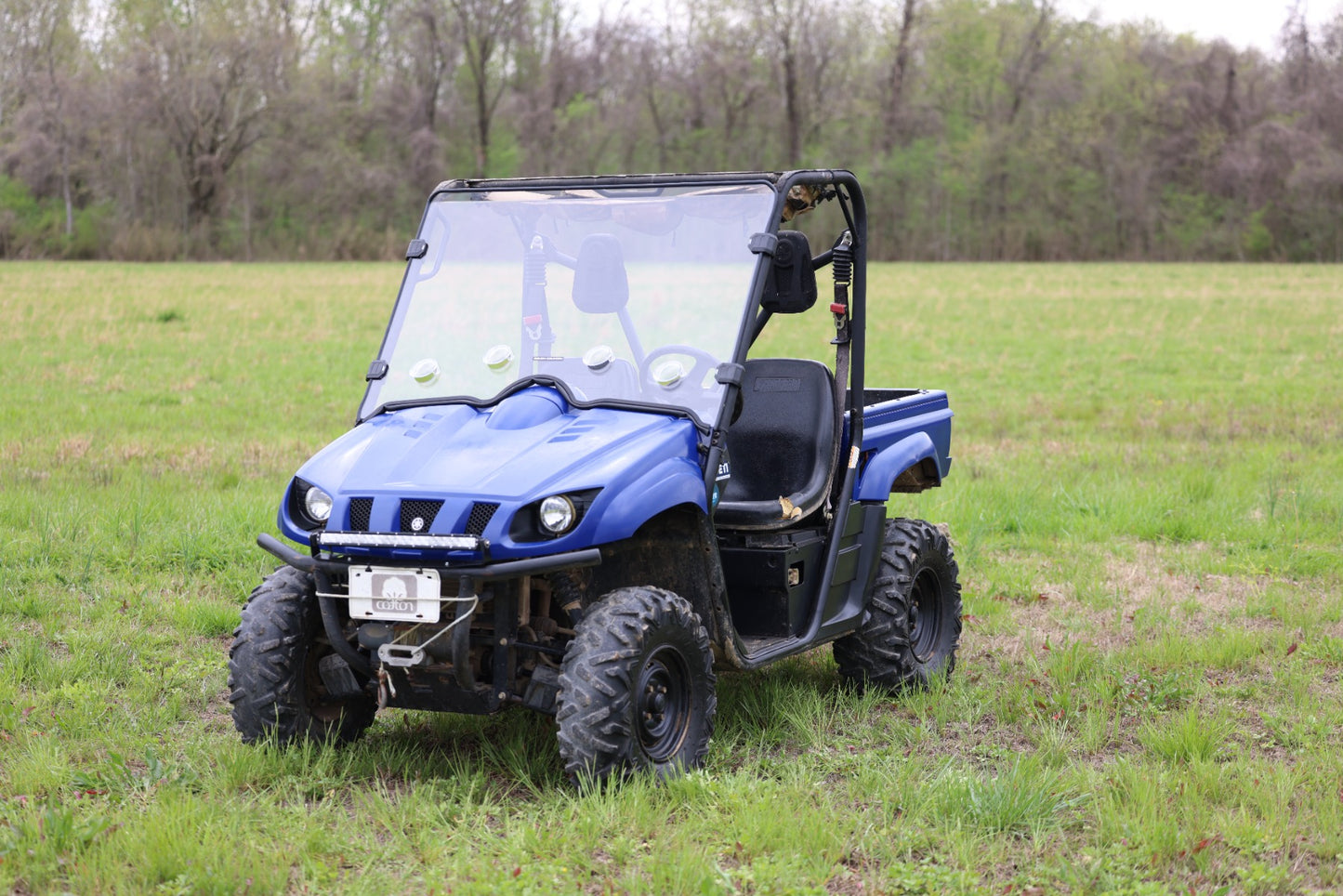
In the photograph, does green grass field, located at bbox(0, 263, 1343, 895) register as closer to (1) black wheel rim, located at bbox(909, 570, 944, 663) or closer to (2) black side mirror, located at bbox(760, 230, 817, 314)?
(1) black wheel rim, located at bbox(909, 570, 944, 663)

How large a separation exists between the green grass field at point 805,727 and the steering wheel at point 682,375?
1.25m

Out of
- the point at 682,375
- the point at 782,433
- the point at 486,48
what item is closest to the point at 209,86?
the point at 486,48

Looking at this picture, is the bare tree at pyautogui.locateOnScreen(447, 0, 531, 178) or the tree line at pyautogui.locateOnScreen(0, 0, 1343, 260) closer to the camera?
the tree line at pyautogui.locateOnScreen(0, 0, 1343, 260)

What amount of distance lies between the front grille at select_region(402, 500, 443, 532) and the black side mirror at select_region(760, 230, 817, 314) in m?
1.36

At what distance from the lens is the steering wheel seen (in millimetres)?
4734

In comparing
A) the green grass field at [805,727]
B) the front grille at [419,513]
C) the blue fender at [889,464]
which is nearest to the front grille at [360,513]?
the front grille at [419,513]

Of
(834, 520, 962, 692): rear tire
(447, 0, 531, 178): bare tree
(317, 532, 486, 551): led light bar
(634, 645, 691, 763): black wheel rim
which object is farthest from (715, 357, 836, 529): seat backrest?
(447, 0, 531, 178): bare tree

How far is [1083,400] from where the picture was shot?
48.9ft

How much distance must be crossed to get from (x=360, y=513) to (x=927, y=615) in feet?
8.86

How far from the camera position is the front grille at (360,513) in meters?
4.17

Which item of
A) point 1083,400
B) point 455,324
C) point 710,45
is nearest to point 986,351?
point 1083,400

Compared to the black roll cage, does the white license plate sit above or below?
below

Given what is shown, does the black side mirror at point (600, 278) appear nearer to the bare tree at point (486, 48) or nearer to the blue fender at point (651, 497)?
the blue fender at point (651, 497)

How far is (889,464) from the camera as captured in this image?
560 centimetres
